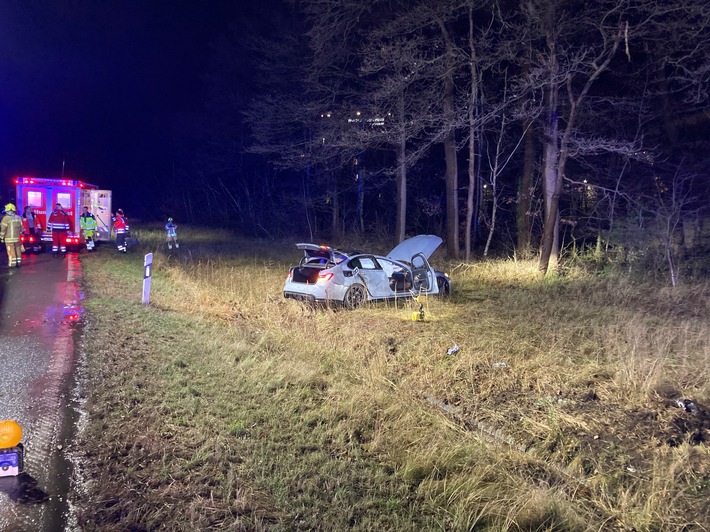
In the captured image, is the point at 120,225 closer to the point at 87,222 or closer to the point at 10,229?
the point at 87,222

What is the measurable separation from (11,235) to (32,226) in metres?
4.17

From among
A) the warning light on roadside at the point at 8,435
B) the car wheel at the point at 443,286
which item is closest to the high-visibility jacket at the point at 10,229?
the car wheel at the point at 443,286

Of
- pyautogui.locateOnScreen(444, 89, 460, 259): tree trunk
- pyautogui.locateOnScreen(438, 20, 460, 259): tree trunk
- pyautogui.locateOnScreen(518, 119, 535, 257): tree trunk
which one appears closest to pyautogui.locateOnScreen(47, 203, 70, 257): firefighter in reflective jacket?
pyautogui.locateOnScreen(438, 20, 460, 259): tree trunk

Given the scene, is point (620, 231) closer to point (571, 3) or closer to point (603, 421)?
point (571, 3)

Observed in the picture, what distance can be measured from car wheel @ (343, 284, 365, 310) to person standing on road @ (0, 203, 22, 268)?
9.66m

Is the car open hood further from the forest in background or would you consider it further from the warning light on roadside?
the warning light on roadside

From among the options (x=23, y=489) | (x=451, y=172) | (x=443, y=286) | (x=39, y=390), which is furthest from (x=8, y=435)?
(x=451, y=172)

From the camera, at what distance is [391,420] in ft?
16.3

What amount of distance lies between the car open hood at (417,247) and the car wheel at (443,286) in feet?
2.36

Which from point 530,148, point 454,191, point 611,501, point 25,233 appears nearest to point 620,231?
point 530,148

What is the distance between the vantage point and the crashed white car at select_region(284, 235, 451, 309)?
9.94 m

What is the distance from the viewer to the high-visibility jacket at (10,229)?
13430mm

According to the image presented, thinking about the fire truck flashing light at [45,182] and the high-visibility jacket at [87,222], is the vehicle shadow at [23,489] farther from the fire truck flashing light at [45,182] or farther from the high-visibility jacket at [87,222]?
the fire truck flashing light at [45,182]

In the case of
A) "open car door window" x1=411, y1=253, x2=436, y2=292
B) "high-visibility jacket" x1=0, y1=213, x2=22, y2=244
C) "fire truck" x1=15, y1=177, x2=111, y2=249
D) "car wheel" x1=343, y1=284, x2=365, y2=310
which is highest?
"fire truck" x1=15, y1=177, x2=111, y2=249
